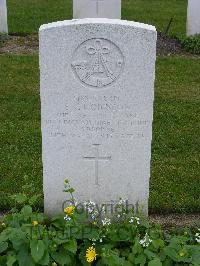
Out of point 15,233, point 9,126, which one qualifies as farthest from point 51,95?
point 9,126

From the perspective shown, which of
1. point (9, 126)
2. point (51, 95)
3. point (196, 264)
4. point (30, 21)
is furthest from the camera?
point (30, 21)

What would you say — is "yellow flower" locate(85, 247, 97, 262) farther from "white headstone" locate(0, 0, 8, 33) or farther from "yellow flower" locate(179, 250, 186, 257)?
"white headstone" locate(0, 0, 8, 33)

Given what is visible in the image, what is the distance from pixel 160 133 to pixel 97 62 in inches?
104

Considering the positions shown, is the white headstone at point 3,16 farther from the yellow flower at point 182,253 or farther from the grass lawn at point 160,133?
the yellow flower at point 182,253

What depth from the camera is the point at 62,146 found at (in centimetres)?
411

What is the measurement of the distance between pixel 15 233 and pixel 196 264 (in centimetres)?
123

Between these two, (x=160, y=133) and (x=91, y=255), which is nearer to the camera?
(x=91, y=255)

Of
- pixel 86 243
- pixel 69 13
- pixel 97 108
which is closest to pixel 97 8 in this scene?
pixel 69 13

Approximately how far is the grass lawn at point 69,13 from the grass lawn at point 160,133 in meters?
2.89

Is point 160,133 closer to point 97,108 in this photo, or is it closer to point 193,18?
point 97,108

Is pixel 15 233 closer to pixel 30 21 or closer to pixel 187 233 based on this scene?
pixel 187 233

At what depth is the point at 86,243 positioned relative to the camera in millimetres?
3883

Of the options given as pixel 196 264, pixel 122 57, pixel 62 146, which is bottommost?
pixel 196 264

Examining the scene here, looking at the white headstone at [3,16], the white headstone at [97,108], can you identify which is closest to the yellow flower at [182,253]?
the white headstone at [97,108]
